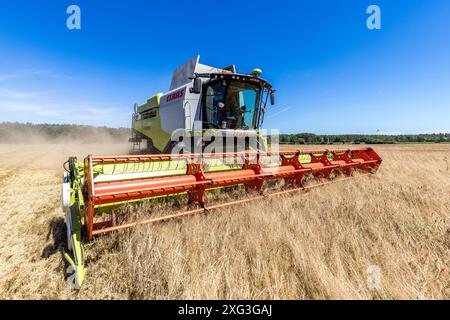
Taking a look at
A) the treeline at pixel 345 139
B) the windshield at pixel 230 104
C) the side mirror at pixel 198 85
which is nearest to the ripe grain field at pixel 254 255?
the side mirror at pixel 198 85

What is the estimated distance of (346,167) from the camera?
5117 mm

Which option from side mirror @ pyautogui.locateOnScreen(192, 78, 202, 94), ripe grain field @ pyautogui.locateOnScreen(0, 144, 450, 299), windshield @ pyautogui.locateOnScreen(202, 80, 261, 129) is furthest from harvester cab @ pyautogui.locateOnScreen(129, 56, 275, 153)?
ripe grain field @ pyautogui.locateOnScreen(0, 144, 450, 299)

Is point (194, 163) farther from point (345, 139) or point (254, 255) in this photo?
point (345, 139)

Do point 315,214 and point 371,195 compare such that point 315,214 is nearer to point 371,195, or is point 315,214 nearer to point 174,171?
point 371,195

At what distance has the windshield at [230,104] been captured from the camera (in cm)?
565

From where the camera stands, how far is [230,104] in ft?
19.4

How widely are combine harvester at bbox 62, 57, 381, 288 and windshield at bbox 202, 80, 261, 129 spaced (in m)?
0.02

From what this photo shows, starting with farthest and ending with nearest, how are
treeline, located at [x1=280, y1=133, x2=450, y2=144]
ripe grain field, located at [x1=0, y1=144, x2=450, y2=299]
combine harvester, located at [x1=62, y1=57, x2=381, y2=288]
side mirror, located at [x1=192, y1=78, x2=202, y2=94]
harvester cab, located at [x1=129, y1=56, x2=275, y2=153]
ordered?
treeline, located at [x1=280, y1=133, x2=450, y2=144]
harvester cab, located at [x1=129, y1=56, x2=275, y2=153]
side mirror, located at [x1=192, y1=78, x2=202, y2=94]
combine harvester, located at [x1=62, y1=57, x2=381, y2=288]
ripe grain field, located at [x1=0, y1=144, x2=450, y2=299]

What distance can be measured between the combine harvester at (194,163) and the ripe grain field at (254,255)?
0.62ft

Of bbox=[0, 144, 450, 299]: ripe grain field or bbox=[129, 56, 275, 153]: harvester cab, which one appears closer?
bbox=[0, 144, 450, 299]: ripe grain field

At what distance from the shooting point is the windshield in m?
5.65

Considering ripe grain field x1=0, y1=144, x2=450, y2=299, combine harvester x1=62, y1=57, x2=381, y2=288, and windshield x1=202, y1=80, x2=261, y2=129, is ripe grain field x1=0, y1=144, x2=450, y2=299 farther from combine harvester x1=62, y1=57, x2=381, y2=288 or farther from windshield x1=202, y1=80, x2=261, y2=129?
windshield x1=202, y1=80, x2=261, y2=129

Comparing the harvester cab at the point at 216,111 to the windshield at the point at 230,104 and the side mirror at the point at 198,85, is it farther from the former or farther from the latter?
the side mirror at the point at 198,85
